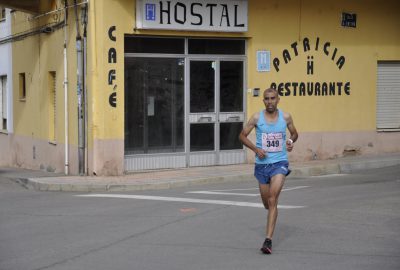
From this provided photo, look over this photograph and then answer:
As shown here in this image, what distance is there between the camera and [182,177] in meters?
15.0

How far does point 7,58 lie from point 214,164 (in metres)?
9.29

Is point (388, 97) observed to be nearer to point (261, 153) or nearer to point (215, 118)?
point (215, 118)

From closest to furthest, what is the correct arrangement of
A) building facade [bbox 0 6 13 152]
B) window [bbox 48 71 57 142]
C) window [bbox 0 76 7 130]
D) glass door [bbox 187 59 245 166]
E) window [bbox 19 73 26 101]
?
glass door [bbox 187 59 245 166] → window [bbox 48 71 57 142] → window [bbox 19 73 26 101] → building facade [bbox 0 6 13 152] → window [bbox 0 76 7 130]

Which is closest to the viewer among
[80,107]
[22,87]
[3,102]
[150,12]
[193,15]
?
[150,12]

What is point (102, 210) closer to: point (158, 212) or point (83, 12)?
point (158, 212)

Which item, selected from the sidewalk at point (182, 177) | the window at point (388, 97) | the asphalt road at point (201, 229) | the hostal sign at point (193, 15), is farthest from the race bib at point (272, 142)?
the window at point (388, 97)

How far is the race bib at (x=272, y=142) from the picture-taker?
7.97m

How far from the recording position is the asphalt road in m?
7.57

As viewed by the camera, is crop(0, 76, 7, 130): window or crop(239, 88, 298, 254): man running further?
crop(0, 76, 7, 130): window

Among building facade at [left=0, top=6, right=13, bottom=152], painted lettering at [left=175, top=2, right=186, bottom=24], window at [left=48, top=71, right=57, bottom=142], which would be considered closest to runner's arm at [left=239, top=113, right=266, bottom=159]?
painted lettering at [left=175, top=2, right=186, bottom=24]

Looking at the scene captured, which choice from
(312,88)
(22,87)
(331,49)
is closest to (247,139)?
(312,88)

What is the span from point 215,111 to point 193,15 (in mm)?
2370

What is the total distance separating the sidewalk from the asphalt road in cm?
67

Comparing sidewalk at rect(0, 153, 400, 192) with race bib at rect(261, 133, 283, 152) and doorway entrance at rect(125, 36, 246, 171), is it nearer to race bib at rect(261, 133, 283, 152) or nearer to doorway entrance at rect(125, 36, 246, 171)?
doorway entrance at rect(125, 36, 246, 171)
